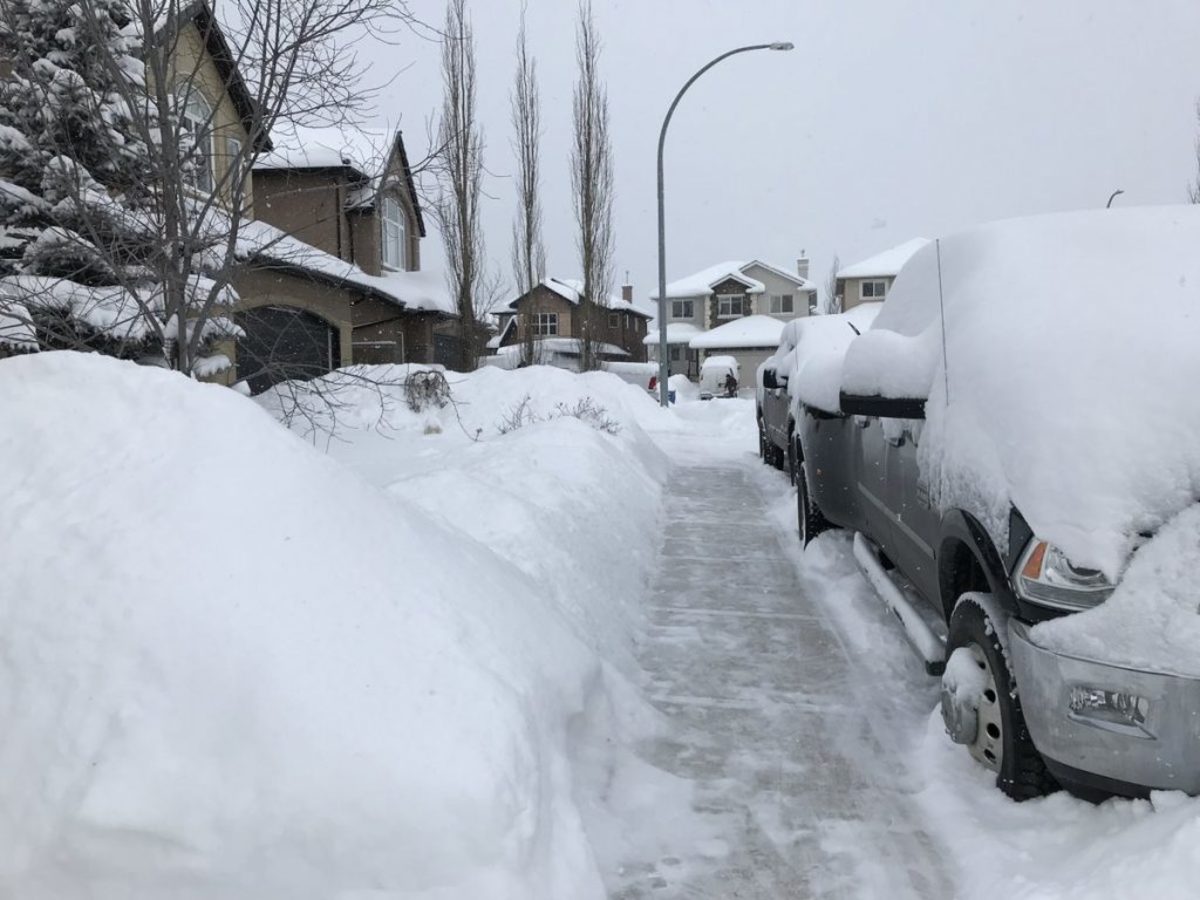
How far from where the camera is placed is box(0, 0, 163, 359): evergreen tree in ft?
15.6

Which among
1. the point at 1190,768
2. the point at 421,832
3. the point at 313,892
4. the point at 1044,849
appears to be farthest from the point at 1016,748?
the point at 313,892

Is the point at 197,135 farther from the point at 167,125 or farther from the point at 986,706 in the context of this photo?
the point at 986,706

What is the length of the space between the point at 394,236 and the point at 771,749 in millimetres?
23518

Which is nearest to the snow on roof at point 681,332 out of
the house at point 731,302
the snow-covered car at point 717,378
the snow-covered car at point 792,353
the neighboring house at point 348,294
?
the house at point 731,302

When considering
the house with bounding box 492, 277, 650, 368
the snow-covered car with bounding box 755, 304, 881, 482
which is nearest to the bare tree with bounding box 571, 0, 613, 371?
the house with bounding box 492, 277, 650, 368

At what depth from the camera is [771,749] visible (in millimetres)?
3814

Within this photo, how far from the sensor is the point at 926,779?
3.49 metres

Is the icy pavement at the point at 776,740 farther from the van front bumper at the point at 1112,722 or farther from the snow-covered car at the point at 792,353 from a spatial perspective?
the snow-covered car at the point at 792,353

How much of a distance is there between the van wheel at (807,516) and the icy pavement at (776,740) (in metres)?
0.28

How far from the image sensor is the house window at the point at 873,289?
47.5 metres

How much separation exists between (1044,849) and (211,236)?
4948mm

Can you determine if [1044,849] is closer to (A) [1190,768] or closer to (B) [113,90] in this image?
(A) [1190,768]

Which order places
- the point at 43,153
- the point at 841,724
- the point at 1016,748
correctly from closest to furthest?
1. the point at 1016,748
2. the point at 841,724
3. the point at 43,153

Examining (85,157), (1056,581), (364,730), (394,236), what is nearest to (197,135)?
(85,157)
